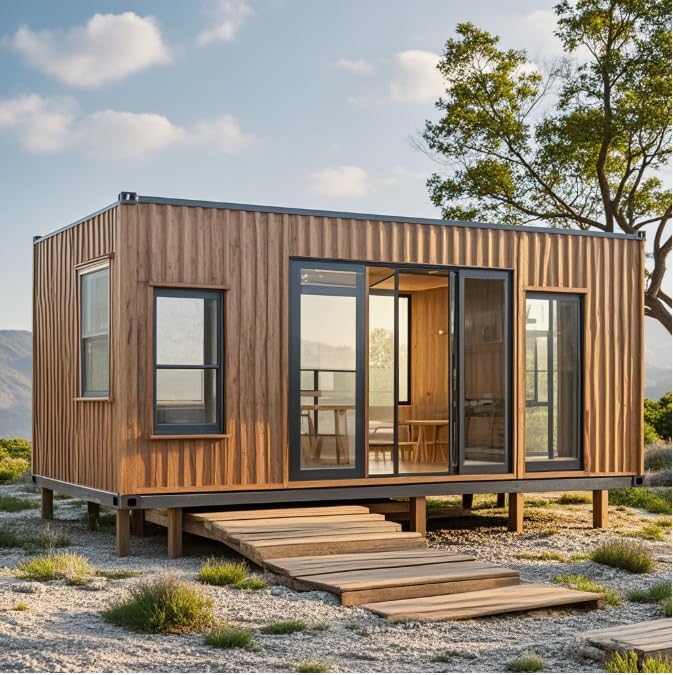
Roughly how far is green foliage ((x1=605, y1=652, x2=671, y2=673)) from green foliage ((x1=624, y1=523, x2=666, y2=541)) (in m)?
6.04

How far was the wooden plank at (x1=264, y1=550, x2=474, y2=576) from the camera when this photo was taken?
26.9ft

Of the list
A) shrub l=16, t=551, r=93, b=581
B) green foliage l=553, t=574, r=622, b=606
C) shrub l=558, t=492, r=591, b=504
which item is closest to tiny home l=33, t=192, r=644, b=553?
shrub l=16, t=551, r=93, b=581

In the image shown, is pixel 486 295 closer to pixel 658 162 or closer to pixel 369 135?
pixel 658 162

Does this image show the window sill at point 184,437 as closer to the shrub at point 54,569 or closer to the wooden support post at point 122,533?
the wooden support post at point 122,533

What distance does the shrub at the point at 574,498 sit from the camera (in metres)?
14.6

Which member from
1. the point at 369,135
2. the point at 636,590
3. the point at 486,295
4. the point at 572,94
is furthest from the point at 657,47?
the point at 636,590

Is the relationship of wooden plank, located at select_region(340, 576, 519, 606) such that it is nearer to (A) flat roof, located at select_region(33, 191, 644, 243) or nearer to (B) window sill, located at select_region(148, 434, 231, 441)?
(B) window sill, located at select_region(148, 434, 231, 441)

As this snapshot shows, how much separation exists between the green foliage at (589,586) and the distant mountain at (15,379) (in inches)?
2108

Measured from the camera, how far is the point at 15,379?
218 ft

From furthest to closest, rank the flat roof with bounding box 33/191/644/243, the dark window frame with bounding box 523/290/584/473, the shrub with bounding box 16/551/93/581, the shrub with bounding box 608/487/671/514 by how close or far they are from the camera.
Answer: the shrub with bounding box 608/487/671/514 → the dark window frame with bounding box 523/290/584/473 → the flat roof with bounding box 33/191/644/243 → the shrub with bounding box 16/551/93/581

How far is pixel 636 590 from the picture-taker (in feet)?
27.1

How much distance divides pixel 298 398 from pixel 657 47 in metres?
14.1

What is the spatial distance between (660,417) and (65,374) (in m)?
14.2

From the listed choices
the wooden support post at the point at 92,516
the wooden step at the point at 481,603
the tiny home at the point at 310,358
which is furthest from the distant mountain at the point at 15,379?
the wooden step at the point at 481,603
